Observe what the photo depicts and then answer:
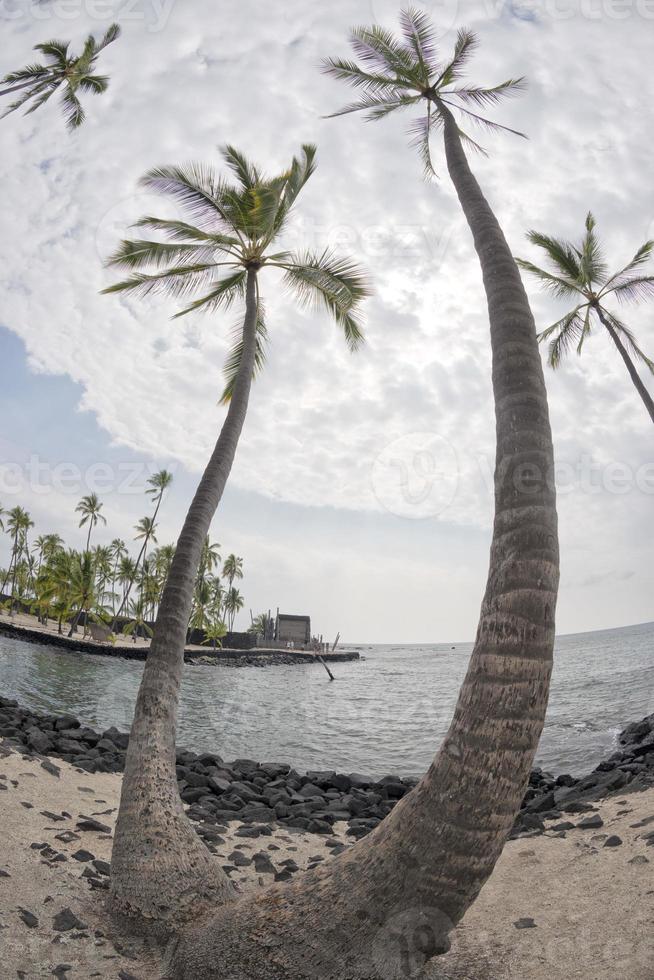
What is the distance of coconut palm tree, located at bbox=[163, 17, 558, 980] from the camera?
10.3ft

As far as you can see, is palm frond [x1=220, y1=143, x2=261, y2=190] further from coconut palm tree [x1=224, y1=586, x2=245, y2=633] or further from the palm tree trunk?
coconut palm tree [x1=224, y1=586, x2=245, y2=633]

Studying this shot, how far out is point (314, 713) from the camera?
23.9m

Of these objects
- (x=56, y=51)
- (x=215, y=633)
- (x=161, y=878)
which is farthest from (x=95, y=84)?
(x=215, y=633)

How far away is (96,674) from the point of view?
2941cm

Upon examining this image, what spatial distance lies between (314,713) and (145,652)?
23.7 m

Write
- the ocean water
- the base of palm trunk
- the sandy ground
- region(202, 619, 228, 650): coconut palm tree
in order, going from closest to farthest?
1. the sandy ground
2. the base of palm trunk
3. the ocean water
4. region(202, 619, 228, 650): coconut palm tree

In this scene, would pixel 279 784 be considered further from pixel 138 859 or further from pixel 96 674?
pixel 96 674

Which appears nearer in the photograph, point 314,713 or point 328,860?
point 328,860

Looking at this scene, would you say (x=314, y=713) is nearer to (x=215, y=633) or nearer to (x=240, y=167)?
(x=240, y=167)

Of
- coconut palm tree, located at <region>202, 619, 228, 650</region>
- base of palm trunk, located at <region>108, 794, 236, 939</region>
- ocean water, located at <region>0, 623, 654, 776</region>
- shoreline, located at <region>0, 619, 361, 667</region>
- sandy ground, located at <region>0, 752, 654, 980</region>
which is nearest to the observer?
sandy ground, located at <region>0, 752, 654, 980</region>

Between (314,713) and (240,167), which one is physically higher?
(240,167)

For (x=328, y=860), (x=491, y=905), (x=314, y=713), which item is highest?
(x=328, y=860)

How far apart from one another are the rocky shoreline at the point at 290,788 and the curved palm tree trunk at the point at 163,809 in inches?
94.4

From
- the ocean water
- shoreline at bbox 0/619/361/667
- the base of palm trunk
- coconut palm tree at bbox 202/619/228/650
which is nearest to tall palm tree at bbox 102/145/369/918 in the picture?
the base of palm trunk
